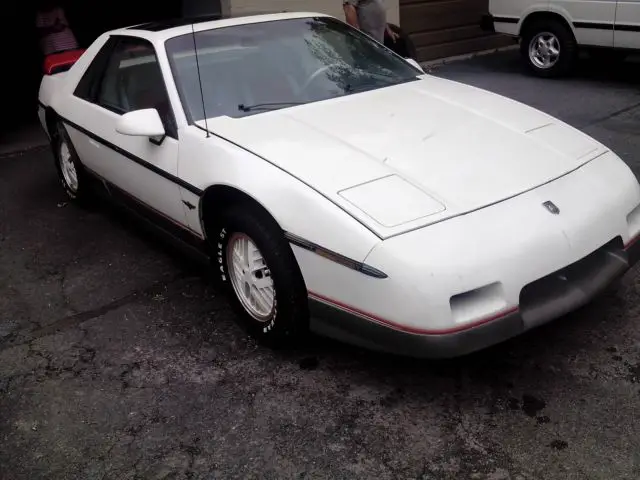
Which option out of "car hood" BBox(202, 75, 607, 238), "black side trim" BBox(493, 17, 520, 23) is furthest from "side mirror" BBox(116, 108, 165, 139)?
"black side trim" BBox(493, 17, 520, 23)

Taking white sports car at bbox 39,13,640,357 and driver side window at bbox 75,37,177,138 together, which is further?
driver side window at bbox 75,37,177,138

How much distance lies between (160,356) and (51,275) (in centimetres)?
137

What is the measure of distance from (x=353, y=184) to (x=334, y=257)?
1.13ft

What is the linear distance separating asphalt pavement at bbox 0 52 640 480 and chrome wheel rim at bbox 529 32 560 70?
5701mm

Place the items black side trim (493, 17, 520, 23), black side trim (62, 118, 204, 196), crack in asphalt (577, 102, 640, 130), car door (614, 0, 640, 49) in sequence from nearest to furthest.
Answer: black side trim (62, 118, 204, 196), crack in asphalt (577, 102, 640, 130), car door (614, 0, 640, 49), black side trim (493, 17, 520, 23)

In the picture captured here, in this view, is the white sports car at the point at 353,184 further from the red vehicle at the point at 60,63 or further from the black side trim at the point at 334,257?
the red vehicle at the point at 60,63

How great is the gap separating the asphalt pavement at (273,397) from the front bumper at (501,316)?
32cm

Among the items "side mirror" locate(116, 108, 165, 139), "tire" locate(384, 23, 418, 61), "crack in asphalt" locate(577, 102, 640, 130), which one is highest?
"side mirror" locate(116, 108, 165, 139)

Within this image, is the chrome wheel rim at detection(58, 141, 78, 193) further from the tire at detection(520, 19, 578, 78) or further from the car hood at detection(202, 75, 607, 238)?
the tire at detection(520, 19, 578, 78)

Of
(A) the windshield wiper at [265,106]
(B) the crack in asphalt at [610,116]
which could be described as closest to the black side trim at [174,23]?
(A) the windshield wiper at [265,106]

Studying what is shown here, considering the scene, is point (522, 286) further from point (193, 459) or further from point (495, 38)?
point (495, 38)

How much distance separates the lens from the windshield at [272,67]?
368 centimetres

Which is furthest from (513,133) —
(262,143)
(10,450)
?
(10,450)

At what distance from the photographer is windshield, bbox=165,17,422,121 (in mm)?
3678
